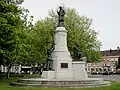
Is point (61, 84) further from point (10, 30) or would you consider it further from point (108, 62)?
point (108, 62)

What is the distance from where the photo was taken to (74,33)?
50.6 m

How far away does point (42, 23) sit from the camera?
53.4m

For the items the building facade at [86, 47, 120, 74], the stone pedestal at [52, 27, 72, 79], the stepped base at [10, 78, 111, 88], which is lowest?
the stepped base at [10, 78, 111, 88]

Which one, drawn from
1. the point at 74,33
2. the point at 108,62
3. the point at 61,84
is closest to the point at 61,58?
the point at 61,84

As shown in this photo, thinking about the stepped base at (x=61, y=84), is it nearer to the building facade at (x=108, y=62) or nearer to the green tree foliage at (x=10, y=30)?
the green tree foliage at (x=10, y=30)

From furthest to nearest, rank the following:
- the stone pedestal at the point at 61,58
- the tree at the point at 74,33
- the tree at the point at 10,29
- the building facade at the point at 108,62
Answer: the building facade at the point at 108,62
the tree at the point at 74,33
the tree at the point at 10,29
the stone pedestal at the point at 61,58

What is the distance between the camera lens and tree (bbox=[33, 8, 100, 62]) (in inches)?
1984

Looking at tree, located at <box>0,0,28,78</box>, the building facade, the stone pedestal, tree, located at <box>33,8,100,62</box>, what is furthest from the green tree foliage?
the building facade

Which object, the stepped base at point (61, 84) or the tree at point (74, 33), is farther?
the tree at point (74, 33)

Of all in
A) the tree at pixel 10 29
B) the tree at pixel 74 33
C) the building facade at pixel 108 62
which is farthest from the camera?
the building facade at pixel 108 62

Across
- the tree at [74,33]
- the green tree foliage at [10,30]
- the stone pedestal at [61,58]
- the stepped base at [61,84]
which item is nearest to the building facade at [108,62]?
the tree at [74,33]

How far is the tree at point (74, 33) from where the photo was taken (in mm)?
50406

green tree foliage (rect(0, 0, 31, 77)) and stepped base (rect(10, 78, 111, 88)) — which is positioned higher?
green tree foliage (rect(0, 0, 31, 77))

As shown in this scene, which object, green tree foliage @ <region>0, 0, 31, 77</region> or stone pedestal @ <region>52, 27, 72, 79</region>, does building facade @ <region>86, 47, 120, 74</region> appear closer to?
green tree foliage @ <region>0, 0, 31, 77</region>
